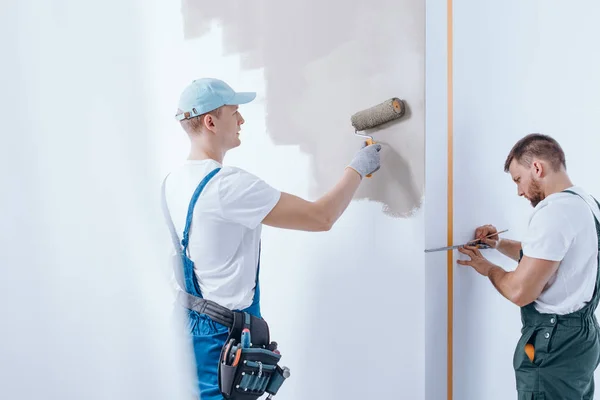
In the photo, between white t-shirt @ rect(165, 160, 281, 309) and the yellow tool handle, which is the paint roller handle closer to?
white t-shirt @ rect(165, 160, 281, 309)

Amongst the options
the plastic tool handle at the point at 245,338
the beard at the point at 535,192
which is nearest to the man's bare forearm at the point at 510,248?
A: the beard at the point at 535,192

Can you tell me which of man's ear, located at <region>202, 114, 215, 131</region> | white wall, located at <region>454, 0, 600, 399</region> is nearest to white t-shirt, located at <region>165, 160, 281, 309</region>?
man's ear, located at <region>202, 114, 215, 131</region>

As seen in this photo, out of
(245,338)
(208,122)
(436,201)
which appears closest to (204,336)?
(245,338)

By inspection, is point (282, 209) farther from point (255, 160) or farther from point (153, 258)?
point (153, 258)

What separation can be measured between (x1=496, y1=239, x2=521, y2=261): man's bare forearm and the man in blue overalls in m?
0.39

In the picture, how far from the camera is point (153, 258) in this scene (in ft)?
6.95

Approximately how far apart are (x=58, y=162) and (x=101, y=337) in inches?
29.6

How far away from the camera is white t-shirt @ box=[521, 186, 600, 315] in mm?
1271

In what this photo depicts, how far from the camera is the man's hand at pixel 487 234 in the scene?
1.40 metres

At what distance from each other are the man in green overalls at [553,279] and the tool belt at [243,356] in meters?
0.64

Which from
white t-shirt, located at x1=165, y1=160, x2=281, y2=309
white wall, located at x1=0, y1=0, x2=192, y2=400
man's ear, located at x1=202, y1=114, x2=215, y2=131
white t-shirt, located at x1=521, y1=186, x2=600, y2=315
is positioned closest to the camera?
white t-shirt, located at x1=521, y1=186, x2=600, y2=315

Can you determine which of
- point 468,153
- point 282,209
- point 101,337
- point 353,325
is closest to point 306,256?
point 353,325

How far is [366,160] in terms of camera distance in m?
1.45

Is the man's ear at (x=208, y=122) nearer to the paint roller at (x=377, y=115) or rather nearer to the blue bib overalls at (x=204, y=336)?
the blue bib overalls at (x=204, y=336)
